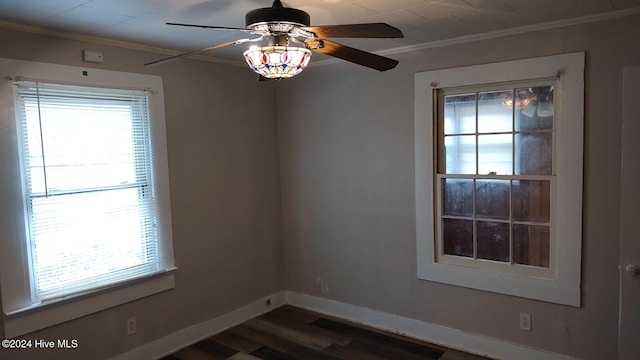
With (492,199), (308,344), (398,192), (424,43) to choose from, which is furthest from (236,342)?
(424,43)

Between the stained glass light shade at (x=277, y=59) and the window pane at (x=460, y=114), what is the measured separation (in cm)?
193

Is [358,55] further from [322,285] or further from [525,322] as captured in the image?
[322,285]

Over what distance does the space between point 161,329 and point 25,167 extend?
1.57 meters

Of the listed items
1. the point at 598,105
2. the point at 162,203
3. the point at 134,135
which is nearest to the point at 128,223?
the point at 162,203

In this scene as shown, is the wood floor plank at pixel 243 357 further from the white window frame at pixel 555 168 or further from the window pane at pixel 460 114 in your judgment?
the window pane at pixel 460 114

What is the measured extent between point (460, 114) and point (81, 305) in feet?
9.94

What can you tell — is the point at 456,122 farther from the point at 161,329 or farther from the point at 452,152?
the point at 161,329

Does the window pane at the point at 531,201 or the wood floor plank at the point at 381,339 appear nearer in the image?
the window pane at the point at 531,201

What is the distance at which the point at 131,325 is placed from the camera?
3.31m

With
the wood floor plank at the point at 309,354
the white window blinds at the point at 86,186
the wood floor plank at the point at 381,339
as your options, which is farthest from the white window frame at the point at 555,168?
the white window blinds at the point at 86,186

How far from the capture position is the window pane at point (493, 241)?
3332 mm

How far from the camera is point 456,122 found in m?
3.47

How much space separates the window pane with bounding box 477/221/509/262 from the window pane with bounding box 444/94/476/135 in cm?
73

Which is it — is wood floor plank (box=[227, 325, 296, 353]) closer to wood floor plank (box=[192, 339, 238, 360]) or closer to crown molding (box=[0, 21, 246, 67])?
wood floor plank (box=[192, 339, 238, 360])
